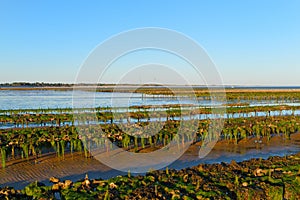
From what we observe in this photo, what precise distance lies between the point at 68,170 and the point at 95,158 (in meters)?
1.95

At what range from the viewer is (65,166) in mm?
13781

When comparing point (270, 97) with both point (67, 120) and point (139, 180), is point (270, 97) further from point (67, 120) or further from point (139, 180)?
point (139, 180)

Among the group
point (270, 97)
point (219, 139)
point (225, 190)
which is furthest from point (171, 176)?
point (270, 97)

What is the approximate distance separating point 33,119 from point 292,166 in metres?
21.5

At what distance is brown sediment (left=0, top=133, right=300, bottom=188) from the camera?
12297mm

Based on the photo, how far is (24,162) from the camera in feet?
46.8

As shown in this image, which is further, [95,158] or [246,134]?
[246,134]

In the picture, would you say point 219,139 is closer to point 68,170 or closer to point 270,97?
point 68,170

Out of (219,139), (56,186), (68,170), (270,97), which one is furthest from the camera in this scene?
(270,97)

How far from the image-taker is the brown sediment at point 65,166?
1230 centimetres

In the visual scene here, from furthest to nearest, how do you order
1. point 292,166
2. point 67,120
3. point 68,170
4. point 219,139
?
point 67,120 → point 219,139 → point 68,170 → point 292,166

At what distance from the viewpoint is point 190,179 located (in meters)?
9.41

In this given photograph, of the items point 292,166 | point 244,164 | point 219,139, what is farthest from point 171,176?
point 219,139

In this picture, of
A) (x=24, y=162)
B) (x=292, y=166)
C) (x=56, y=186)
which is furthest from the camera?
(x=24, y=162)
